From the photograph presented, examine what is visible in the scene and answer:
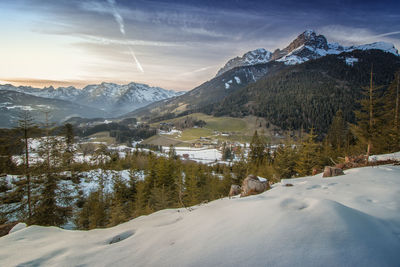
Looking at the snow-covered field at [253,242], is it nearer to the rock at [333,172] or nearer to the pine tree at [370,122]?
the rock at [333,172]

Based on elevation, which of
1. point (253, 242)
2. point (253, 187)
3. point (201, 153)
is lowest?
point (201, 153)

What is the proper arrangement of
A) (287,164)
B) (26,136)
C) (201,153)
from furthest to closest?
(201,153) → (287,164) → (26,136)

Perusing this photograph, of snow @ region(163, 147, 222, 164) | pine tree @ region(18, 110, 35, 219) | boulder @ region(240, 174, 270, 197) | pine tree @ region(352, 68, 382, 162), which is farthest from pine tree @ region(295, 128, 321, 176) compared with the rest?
snow @ region(163, 147, 222, 164)

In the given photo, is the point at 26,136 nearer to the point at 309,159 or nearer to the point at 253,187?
the point at 253,187

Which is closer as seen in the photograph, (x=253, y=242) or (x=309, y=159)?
(x=253, y=242)

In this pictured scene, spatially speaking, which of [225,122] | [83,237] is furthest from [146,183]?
[225,122]

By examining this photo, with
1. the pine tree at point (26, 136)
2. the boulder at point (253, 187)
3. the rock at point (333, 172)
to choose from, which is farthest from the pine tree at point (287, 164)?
the pine tree at point (26, 136)

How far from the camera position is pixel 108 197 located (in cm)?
2664

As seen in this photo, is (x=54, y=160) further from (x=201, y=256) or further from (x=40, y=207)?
(x=201, y=256)

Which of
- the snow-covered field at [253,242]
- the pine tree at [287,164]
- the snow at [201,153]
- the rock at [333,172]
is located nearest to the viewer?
the snow-covered field at [253,242]

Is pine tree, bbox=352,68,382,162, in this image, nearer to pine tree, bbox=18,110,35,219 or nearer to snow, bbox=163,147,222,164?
pine tree, bbox=18,110,35,219

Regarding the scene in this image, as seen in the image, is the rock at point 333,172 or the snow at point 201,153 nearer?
the rock at point 333,172

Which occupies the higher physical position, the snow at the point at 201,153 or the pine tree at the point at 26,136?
the pine tree at the point at 26,136

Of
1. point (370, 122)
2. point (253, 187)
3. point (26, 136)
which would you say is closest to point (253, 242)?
point (253, 187)
